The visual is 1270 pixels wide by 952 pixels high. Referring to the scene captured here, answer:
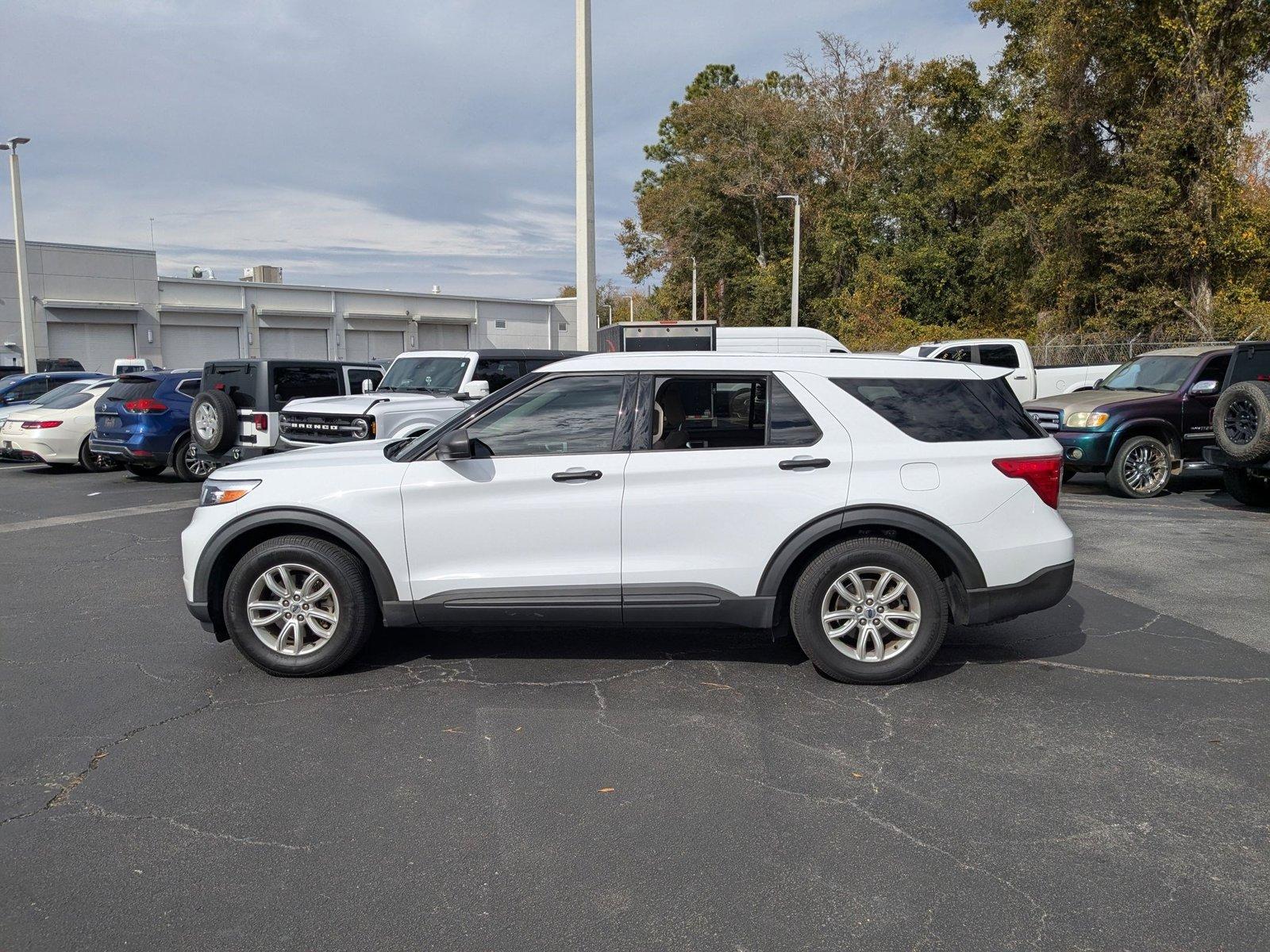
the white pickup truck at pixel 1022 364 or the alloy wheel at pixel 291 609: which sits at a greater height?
the white pickup truck at pixel 1022 364

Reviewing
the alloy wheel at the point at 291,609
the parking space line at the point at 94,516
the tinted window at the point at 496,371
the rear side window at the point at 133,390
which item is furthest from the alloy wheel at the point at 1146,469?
the rear side window at the point at 133,390

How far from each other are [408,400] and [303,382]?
270 cm

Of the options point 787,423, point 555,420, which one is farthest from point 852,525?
point 555,420

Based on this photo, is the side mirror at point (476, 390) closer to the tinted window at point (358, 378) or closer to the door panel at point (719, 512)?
the tinted window at point (358, 378)

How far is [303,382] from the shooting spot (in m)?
13.4

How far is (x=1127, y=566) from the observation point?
8.23 metres

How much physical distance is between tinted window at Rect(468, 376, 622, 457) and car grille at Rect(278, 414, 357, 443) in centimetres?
588

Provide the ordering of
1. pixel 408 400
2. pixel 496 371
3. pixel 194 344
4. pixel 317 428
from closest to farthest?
1. pixel 317 428
2. pixel 408 400
3. pixel 496 371
4. pixel 194 344

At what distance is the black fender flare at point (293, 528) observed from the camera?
17.2 ft

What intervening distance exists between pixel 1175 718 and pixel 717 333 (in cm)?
1476

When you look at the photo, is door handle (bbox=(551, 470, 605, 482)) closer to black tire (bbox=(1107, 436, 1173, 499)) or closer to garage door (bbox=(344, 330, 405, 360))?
black tire (bbox=(1107, 436, 1173, 499))

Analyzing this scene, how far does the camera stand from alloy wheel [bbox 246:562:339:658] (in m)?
5.32

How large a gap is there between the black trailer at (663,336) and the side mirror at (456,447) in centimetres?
1211

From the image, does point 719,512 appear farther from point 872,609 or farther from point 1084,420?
point 1084,420
